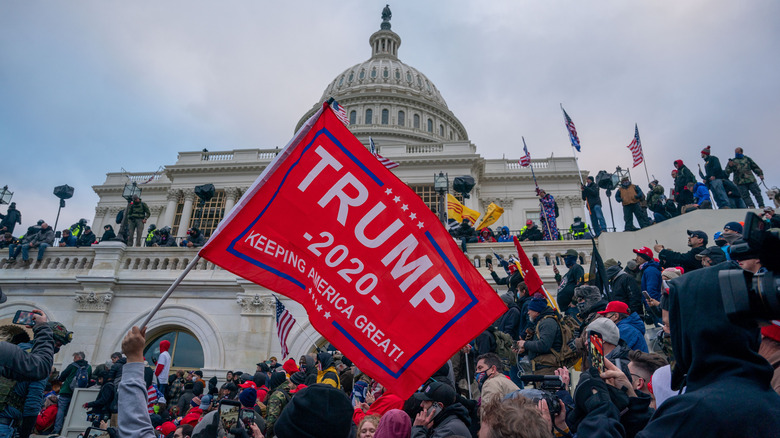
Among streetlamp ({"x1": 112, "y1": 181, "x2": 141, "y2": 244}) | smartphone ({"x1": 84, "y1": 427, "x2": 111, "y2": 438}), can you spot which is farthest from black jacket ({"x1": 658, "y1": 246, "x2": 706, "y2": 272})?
streetlamp ({"x1": 112, "y1": 181, "x2": 141, "y2": 244})

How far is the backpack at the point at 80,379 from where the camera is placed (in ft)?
30.9

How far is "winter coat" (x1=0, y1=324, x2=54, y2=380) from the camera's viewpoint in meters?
4.36

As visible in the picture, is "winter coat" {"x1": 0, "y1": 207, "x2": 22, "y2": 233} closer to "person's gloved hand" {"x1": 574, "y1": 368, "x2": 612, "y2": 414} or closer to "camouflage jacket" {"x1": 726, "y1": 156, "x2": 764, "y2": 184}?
"person's gloved hand" {"x1": 574, "y1": 368, "x2": 612, "y2": 414}

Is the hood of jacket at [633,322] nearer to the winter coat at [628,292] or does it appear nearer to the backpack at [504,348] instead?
the winter coat at [628,292]

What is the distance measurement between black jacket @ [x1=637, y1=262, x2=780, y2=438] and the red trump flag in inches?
77.5

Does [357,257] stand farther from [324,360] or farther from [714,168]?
[714,168]

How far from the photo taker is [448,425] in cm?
402

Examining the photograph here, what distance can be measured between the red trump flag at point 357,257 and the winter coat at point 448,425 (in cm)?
65

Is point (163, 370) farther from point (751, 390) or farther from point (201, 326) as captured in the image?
point (751, 390)

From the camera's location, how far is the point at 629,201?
15.0 m

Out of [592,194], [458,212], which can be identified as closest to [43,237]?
[458,212]

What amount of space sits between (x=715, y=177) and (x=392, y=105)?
4965 cm

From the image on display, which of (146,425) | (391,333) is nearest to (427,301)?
(391,333)

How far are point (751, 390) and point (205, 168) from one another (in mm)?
43526
